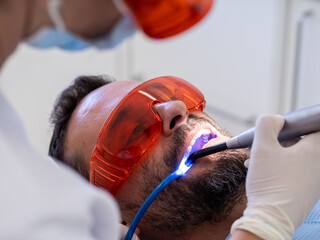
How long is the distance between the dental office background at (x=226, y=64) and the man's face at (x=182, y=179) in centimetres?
131

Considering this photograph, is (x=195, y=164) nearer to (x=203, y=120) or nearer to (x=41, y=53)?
(x=203, y=120)

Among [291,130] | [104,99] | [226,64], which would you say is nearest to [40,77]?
[226,64]

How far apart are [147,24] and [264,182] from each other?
40 centimetres

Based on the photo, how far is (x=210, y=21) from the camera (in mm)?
2840

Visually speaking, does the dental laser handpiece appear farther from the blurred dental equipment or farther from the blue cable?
the blue cable

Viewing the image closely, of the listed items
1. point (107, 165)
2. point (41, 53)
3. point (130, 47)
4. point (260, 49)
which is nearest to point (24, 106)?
point (41, 53)

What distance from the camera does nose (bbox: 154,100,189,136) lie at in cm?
121

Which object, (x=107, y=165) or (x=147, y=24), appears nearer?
(x=147, y=24)

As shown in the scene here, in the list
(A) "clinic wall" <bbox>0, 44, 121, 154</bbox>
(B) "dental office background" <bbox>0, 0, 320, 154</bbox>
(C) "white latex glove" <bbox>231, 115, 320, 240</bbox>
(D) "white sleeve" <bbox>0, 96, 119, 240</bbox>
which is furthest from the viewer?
(A) "clinic wall" <bbox>0, 44, 121, 154</bbox>

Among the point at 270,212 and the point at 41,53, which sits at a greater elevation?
the point at 270,212

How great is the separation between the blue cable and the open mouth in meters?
0.02

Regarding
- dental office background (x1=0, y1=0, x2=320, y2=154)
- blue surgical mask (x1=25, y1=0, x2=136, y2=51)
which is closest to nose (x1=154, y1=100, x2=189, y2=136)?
blue surgical mask (x1=25, y1=0, x2=136, y2=51)

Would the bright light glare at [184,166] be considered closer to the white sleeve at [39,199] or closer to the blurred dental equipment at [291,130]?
the blurred dental equipment at [291,130]

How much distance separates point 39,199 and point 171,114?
59cm
